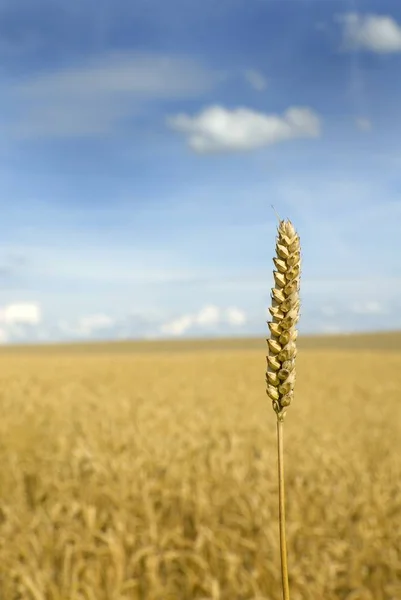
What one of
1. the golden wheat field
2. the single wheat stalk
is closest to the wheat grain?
the single wheat stalk

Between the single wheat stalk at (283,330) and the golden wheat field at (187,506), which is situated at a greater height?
the single wheat stalk at (283,330)

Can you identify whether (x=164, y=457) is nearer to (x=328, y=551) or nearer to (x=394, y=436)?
(x=328, y=551)

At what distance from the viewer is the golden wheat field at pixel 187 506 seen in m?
4.44

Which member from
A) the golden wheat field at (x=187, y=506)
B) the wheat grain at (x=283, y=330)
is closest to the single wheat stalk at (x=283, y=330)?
the wheat grain at (x=283, y=330)

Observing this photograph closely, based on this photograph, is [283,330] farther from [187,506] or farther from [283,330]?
[187,506]

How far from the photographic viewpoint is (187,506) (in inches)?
216

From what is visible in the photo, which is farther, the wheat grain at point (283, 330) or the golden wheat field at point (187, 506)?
the golden wheat field at point (187, 506)

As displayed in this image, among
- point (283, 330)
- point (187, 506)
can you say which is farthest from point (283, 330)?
point (187, 506)

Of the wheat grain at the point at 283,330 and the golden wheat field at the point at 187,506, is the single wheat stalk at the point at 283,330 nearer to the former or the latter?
the wheat grain at the point at 283,330

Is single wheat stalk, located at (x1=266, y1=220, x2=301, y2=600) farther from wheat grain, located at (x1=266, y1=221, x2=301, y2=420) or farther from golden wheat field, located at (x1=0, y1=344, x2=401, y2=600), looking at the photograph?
golden wheat field, located at (x1=0, y1=344, x2=401, y2=600)

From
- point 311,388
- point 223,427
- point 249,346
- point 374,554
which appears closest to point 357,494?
point 374,554

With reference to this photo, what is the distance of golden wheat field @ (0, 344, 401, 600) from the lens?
4.44 meters

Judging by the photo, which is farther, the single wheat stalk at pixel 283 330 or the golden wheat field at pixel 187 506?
the golden wheat field at pixel 187 506

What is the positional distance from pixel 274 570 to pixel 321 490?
4.38 feet
